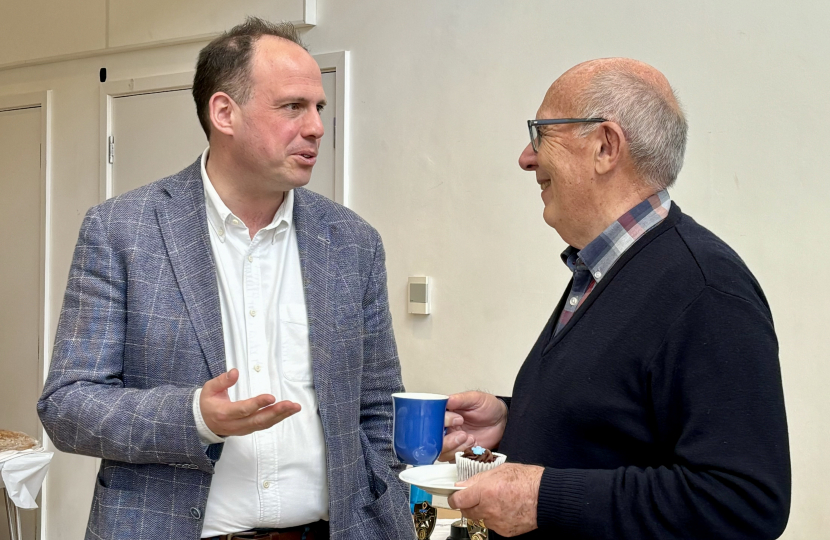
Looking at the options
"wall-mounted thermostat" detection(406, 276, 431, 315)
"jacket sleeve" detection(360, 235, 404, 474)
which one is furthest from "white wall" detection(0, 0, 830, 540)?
"jacket sleeve" detection(360, 235, 404, 474)

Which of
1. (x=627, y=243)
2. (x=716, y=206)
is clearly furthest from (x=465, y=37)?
(x=627, y=243)

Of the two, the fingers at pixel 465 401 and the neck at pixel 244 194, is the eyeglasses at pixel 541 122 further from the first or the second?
the neck at pixel 244 194

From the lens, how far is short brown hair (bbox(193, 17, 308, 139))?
1896 mm

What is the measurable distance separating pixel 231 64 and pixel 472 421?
97cm

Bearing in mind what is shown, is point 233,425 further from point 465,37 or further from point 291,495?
point 465,37

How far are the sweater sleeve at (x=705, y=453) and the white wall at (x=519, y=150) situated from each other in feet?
5.18

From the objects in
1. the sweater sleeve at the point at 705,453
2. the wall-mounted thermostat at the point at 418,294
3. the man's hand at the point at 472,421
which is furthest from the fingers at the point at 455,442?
the wall-mounted thermostat at the point at 418,294

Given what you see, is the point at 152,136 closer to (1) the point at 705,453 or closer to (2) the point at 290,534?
(2) the point at 290,534

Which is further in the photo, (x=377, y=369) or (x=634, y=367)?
(x=377, y=369)

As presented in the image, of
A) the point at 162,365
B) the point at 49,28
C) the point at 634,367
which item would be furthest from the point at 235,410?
the point at 49,28

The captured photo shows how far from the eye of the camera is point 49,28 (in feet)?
15.0

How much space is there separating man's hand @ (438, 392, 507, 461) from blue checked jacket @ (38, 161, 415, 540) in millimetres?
240

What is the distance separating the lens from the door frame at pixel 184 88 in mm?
3619

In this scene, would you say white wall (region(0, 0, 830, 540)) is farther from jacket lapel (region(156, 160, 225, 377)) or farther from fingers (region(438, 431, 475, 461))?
jacket lapel (region(156, 160, 225, 377))
